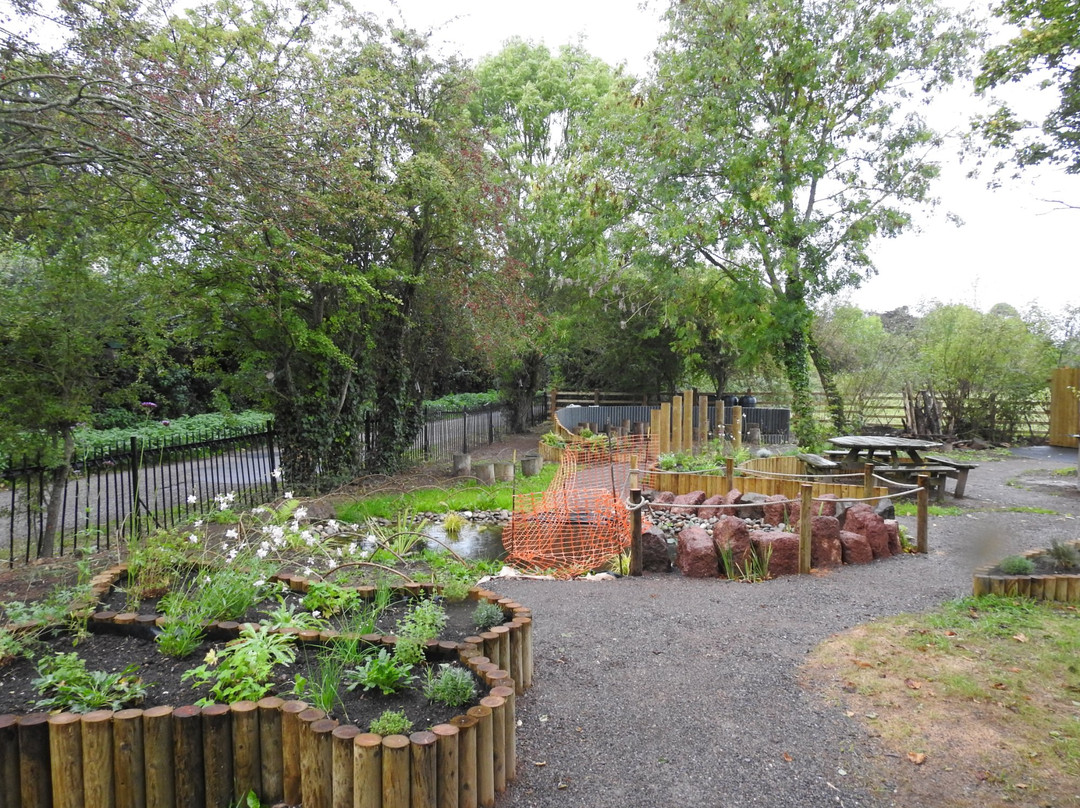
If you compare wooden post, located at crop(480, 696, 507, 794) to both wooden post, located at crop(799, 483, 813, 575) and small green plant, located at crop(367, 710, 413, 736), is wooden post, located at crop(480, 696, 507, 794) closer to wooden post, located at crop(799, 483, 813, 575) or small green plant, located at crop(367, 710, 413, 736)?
small green plant, located at crop(367, 710, 413, 736)

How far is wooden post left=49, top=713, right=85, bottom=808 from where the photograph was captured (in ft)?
8.55

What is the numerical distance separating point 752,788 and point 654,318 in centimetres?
1766

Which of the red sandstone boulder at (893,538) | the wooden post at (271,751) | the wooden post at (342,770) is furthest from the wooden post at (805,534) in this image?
the wooden post at (271,751)

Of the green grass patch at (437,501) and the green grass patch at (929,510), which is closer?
the green grass patch at (929,510)

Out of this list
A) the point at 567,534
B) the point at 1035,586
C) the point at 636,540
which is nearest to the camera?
the point at 1035,586

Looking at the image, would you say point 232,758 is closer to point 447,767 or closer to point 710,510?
point 447,767

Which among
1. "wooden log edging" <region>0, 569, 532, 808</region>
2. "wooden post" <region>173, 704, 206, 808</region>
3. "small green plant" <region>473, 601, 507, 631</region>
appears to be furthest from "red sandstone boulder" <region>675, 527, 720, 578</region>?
"wooden post" <region>173, 704, 206, 808</region>

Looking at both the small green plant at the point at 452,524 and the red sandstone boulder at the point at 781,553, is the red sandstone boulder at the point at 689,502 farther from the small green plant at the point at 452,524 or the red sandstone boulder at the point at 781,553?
the small green plant at the point at 452,524

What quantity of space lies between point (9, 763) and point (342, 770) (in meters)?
1.34

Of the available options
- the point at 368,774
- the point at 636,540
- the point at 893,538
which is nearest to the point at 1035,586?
the point at 893,538

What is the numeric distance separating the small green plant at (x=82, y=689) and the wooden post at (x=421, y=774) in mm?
1312

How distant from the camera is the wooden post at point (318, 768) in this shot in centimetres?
258

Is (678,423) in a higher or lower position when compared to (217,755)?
higher

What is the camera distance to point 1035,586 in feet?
16.5
